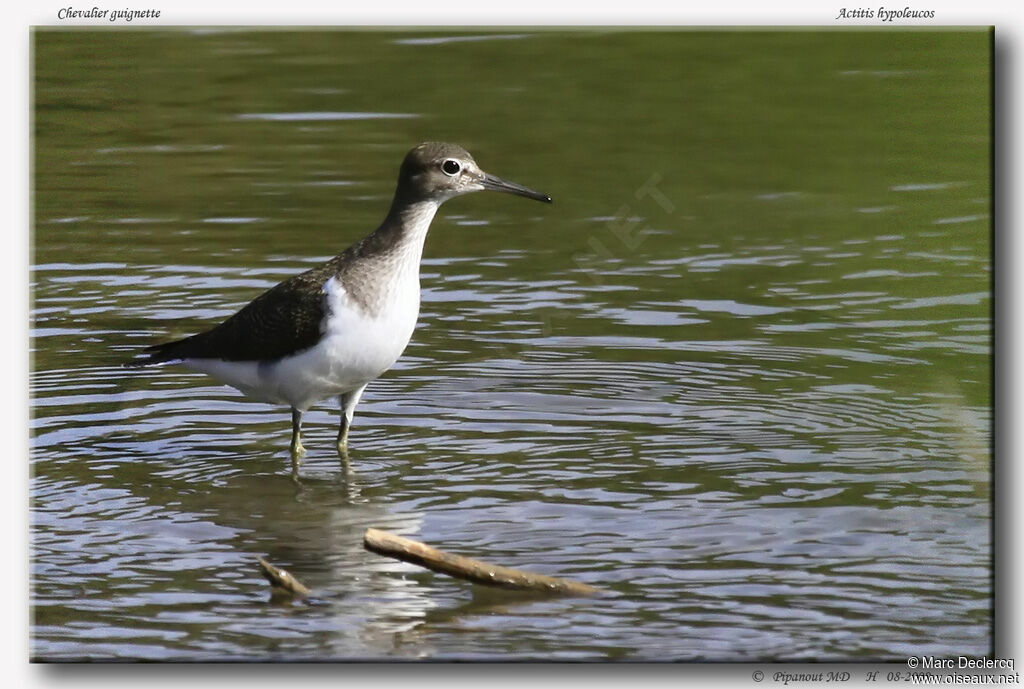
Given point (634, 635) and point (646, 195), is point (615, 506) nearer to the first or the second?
point (634, 635)

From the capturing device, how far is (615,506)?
949 cm

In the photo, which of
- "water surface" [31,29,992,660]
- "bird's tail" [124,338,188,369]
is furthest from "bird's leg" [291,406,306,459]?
"bird's tail" [124,338,188,369]

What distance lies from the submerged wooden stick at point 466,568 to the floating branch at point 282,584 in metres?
0.42

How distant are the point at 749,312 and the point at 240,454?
4.15 m

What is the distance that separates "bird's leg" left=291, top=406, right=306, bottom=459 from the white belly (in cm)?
19

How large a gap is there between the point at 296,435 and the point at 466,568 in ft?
8.62

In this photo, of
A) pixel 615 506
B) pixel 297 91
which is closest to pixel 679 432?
pixel 615 506

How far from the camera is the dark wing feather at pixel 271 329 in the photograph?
997 centimetres

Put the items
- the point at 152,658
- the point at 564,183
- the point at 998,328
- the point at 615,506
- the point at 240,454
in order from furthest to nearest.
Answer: the point at 564,183 → the point at 240,454 → the point at 615,506 → the point at 998,328 → the point at 152,658

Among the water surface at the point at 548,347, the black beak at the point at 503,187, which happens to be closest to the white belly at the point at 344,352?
the water surface at the point at 548,347

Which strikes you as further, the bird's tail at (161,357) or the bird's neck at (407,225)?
the bird's tail at (161,357)

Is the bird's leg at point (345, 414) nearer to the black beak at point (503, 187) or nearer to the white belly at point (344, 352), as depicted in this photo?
the white belly at point (344, 352)

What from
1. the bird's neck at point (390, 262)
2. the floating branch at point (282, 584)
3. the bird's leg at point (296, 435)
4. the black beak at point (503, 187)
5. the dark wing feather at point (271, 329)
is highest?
the black beak at point (503, 187)

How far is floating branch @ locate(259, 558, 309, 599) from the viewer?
328 inches
